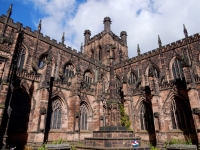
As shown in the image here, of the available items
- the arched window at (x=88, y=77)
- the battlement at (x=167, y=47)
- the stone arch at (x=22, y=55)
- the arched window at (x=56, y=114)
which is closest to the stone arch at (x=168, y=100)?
the battlement at (x=167, y=47)

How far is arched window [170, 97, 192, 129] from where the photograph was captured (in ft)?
55.6

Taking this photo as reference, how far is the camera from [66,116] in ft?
57.9

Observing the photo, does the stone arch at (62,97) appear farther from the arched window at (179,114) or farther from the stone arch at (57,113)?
the arched window at (179,114)

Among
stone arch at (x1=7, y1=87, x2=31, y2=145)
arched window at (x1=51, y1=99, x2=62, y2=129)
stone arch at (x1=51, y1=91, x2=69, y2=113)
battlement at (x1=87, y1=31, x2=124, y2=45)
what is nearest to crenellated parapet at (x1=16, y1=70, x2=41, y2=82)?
stone arch at (x1=7, y1=87, x2=31, y2=145)

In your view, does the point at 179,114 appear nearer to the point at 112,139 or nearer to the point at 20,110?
the point at 112,139

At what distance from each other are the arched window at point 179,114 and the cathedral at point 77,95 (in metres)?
0.10

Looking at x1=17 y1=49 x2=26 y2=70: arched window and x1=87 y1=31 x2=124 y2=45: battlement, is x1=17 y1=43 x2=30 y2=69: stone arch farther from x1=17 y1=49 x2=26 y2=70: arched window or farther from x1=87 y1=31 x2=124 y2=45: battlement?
x1=87 y1=31 x2=124 y2=45: battlement

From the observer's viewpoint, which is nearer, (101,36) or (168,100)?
(168,100)

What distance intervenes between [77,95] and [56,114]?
311 centimetres

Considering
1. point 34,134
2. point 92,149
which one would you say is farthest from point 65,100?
point 92,149

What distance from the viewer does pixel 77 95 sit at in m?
17.7

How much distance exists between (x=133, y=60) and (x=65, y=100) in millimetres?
15445

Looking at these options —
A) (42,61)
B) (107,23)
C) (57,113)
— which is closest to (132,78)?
(57,113)

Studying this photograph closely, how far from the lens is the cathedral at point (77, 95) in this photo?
1319 cm
